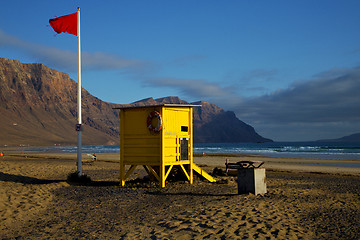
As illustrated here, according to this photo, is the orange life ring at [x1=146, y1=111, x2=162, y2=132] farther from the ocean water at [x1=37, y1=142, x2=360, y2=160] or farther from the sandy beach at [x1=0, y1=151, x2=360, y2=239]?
the ocean water at [x1=37, y1=142, x2=360, y2=160]

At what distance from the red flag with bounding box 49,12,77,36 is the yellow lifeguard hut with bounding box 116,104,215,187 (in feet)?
16.1

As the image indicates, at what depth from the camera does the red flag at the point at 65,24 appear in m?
17.1

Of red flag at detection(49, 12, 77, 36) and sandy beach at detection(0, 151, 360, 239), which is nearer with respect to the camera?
sandy beach at detection(0, 151, 360, 239)

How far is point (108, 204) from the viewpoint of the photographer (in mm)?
11664

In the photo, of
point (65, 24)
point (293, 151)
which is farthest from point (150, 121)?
point (293, 151)

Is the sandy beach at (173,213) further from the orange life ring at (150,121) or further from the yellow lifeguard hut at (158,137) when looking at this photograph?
the orange life ring at (150,121)

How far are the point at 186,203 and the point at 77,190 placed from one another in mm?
5325

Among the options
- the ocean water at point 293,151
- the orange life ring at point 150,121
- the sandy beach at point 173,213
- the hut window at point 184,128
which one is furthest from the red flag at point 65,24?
the ocean water at point 293,151

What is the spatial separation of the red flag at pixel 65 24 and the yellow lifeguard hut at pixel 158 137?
16.1ft

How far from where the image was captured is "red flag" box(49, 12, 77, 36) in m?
17.1

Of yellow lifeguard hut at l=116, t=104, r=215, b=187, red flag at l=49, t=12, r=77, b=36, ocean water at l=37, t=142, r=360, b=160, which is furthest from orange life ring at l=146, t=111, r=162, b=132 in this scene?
ocean water at l=37, t=142, r=360, b=160

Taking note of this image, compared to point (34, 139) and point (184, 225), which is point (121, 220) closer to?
point (184, 225)

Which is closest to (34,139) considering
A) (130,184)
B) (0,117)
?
(0,117)

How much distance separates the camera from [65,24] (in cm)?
1714
